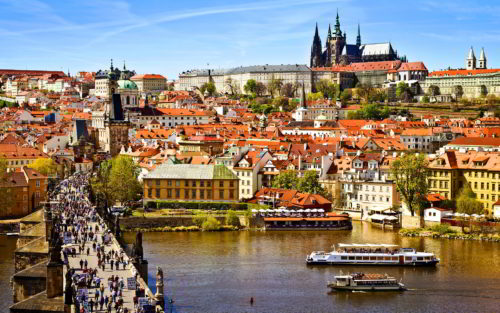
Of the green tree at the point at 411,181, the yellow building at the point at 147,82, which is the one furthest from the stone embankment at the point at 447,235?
the yellow building at the point at 147,82

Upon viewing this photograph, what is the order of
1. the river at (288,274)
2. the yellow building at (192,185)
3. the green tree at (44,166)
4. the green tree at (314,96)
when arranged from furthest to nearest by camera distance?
the green tree at (314,96)
the green tree at (44,166)
the yellow building at (192,185)
the river at (288,274)

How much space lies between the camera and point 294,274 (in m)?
40.2

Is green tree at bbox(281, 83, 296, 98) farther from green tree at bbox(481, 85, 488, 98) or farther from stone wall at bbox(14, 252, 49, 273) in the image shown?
stone wall at bbox(14, 252, 49, 273)

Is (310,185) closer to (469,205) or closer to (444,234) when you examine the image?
(469,205)

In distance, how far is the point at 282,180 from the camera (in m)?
64.8

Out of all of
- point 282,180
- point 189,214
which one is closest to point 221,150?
point 282,180

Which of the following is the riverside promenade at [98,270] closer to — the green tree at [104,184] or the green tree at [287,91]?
the green tree at [104,184]

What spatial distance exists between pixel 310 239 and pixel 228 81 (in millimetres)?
135650

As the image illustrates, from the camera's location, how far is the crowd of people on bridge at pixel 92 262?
24.9 m

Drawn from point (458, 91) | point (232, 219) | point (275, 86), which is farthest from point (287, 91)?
point (232, 219)

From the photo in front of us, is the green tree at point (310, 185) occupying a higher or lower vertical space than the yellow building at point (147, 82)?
lower

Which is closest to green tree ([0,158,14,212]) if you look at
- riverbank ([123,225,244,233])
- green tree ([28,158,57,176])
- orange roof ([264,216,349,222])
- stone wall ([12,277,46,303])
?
riverbank ([123,225,244,233])

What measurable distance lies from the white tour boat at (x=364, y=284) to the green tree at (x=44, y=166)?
3594cm

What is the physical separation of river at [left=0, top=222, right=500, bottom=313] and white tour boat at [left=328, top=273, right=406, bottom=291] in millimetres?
569
